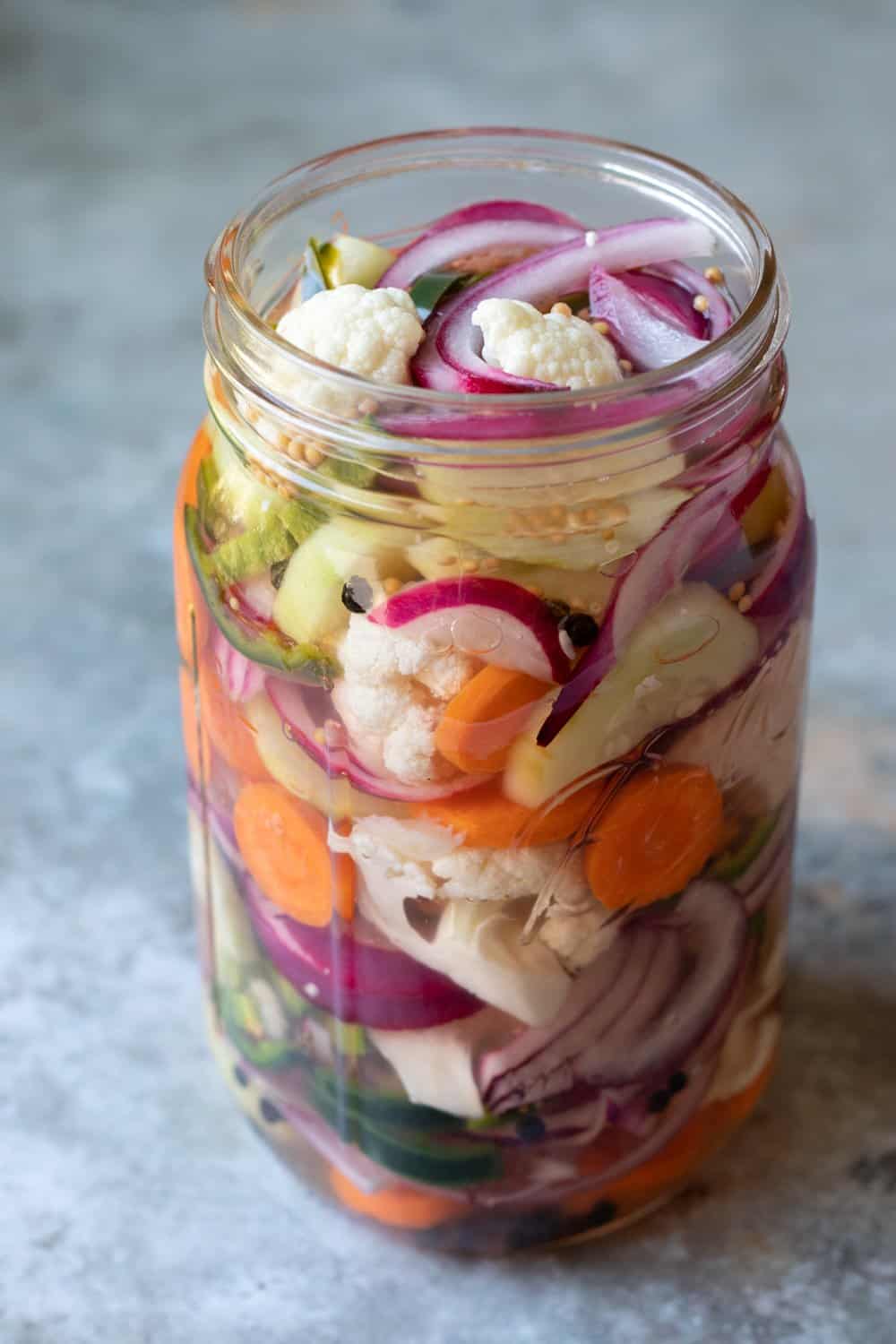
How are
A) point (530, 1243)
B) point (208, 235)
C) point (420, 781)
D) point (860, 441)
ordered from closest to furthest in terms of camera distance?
1. point (420, 781)
2. point (530, 1243)
3. point (860, 441)
4. point (208, 235)

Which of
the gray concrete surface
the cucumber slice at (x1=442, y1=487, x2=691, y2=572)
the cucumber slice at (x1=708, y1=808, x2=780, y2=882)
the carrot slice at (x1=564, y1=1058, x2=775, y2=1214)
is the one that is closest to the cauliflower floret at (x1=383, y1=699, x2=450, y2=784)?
the cucumber slice at (x1=442, y1=487, x2=691, y2=572)

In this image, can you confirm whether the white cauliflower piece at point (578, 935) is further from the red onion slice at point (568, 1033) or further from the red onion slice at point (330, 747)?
the red onion slice at point (330, 747)

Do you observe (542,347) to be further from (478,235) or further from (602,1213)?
(602,1213)

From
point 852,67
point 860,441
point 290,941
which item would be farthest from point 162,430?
point 852,67

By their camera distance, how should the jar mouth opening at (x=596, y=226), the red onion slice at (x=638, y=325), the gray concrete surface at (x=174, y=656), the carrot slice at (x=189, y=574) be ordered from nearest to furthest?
the jar mouth opening at (x=596, y=226) → the red onion slice at (x=638, y=325) → the carrot slice at (x=189, y=574) → the gray concrete surface at (x=174, y=656)

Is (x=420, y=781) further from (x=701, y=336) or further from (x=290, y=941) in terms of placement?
(x=701, y=336)

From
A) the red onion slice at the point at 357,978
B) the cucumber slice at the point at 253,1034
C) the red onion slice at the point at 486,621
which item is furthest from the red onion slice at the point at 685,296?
the cucumber slice at the point at 253,1034

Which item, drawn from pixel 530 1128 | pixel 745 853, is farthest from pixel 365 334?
pixel 530 1128

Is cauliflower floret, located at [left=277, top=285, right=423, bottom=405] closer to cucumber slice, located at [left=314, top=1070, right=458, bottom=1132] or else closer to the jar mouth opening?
the jar mouth opening
